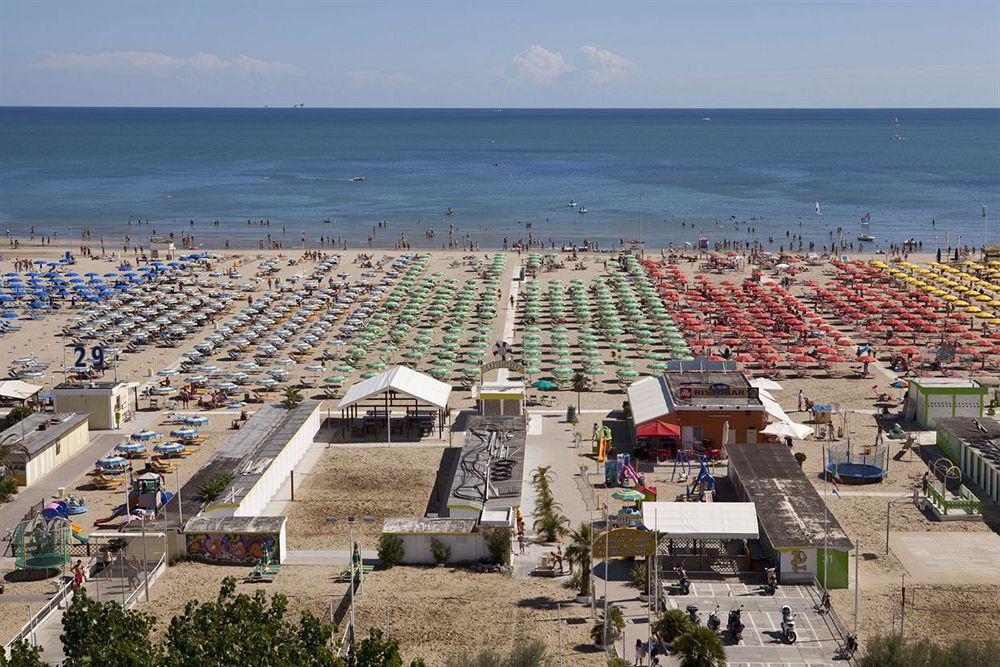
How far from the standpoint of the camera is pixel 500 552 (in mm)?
29266

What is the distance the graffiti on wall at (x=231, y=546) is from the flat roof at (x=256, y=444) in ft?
4.79

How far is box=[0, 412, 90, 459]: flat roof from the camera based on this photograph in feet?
121

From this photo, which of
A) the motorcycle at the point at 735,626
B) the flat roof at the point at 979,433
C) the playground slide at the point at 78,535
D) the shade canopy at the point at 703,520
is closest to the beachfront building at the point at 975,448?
the flat roof at the point at 979,433

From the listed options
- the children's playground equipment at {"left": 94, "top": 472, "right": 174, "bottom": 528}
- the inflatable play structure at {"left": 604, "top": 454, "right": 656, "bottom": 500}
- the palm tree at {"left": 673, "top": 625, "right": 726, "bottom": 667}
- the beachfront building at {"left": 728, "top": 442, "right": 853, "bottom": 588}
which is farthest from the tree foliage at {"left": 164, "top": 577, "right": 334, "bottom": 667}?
the inflatable play structure at {"left": 604, "top": 454, "right": 656, "bottom": 500}

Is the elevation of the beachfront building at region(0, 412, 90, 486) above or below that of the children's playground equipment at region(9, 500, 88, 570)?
above

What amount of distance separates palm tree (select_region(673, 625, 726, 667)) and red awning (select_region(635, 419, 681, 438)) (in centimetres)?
1590

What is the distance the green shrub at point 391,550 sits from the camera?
29.5 m

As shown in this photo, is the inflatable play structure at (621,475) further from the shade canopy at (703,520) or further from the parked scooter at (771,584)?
the parked scooter at (771,584)

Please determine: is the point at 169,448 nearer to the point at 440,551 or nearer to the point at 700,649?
the point at 440,551

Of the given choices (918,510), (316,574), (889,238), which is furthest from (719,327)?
(889,238)

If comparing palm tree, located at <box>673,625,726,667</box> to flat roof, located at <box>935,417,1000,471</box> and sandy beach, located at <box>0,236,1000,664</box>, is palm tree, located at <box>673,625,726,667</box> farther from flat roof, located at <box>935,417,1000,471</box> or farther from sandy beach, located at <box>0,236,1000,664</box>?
flat roof, located at <box>935,417,1000,471</box>

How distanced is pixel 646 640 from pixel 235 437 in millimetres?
17394

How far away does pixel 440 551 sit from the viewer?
29.6 m

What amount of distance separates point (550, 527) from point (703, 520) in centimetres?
380
